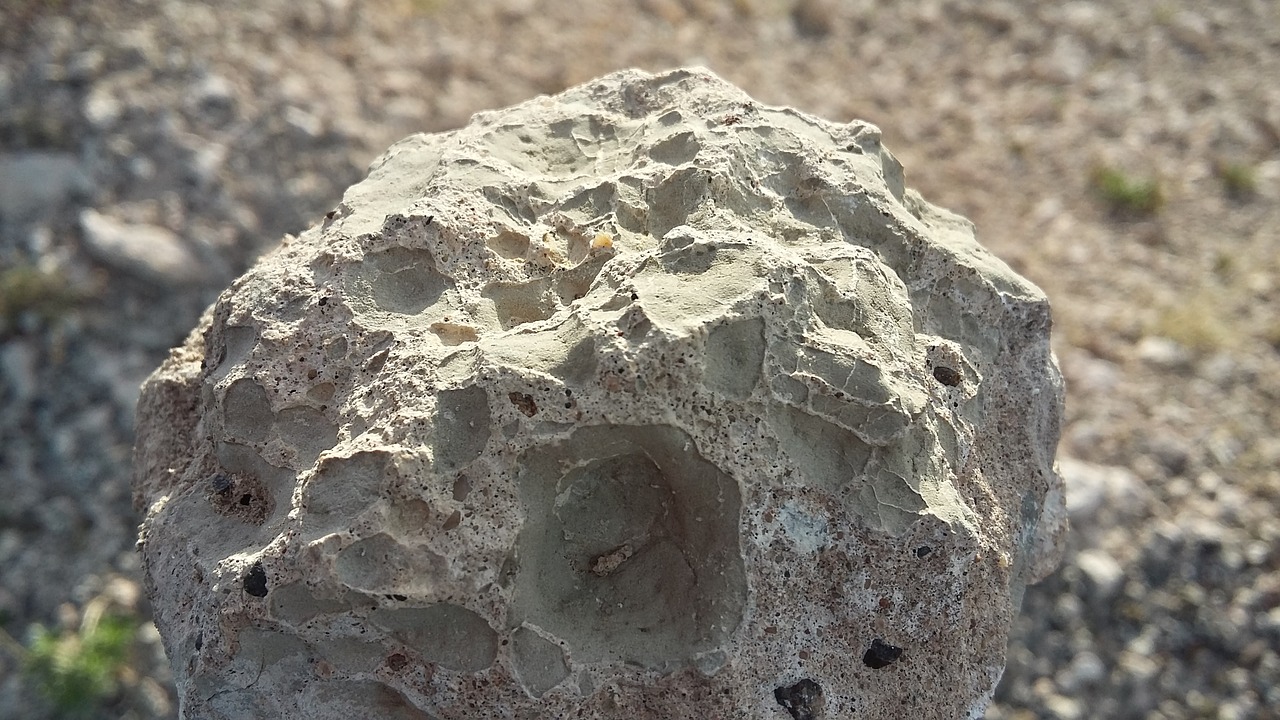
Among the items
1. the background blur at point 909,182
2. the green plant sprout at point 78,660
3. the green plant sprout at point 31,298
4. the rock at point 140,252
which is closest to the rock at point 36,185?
the background blur at point 909,182

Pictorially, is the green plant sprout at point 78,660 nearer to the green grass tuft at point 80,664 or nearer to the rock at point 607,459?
the green grass tuft at point 80,664

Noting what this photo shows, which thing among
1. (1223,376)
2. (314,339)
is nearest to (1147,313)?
(1223,376)

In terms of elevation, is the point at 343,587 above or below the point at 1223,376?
above

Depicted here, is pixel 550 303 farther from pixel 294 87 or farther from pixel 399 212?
pixel 294 87

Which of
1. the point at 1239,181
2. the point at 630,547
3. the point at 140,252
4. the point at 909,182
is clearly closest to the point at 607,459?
the point at 630,547

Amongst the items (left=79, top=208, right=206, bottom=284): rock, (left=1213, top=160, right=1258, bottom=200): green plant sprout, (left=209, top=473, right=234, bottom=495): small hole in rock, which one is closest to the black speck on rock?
(left=209, top=473, right=234, bottom=495): small hole in rock

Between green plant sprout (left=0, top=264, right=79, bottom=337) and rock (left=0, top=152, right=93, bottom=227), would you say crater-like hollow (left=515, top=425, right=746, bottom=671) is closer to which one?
green plant sprout (left=0, top=264, right=79, bottom=337)
